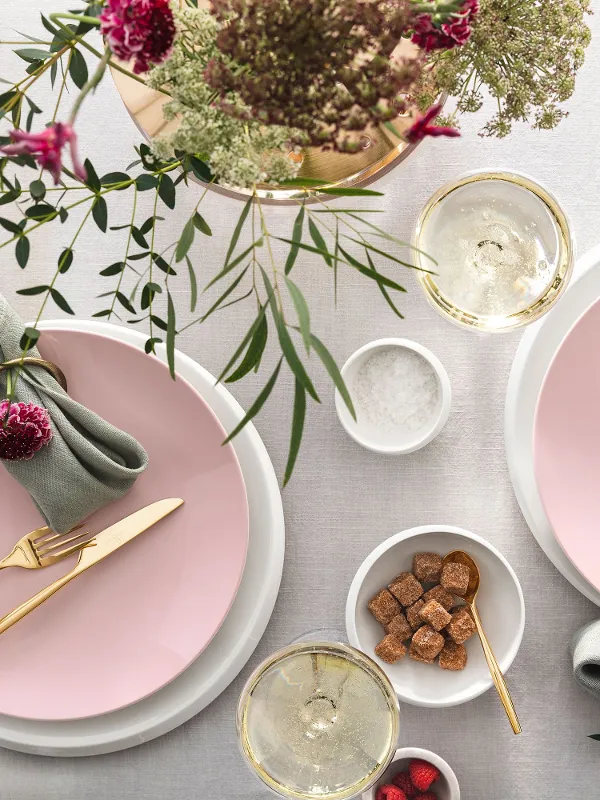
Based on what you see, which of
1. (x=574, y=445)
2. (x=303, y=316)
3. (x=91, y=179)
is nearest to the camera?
(x=303, y=316)

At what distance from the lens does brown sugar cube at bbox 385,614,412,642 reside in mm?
950

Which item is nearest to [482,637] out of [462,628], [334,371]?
[462,628]

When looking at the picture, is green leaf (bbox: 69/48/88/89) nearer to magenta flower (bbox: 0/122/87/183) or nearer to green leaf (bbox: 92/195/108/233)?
green leaf (bbox: 92/195/108/233)

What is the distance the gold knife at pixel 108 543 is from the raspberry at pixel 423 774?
1.47ft

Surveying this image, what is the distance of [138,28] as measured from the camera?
473 millimetres

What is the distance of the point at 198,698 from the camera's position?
37.7 inches

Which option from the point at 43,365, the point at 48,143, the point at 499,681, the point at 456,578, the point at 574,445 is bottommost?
the point at 499,681

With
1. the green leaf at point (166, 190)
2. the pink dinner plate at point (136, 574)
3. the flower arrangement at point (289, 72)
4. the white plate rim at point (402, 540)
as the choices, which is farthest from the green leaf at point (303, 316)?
the white plate rim at point (402, 540)

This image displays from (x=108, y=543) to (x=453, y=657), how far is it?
455 mm

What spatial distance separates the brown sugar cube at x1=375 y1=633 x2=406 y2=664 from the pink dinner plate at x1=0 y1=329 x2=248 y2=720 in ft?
0.68

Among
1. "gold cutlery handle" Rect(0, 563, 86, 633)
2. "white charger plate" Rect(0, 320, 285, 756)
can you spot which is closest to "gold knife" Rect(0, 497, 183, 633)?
"gold cutlery handle" Rect(0, 563, 86, 633)

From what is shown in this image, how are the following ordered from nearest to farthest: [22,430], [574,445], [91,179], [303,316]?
[303,316] < [91,179] < [22,430] < [574,445]

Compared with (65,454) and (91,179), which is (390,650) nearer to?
(65,454)

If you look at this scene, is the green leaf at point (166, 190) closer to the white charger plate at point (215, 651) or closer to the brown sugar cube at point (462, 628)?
the white charger plate at point (215, 651)
